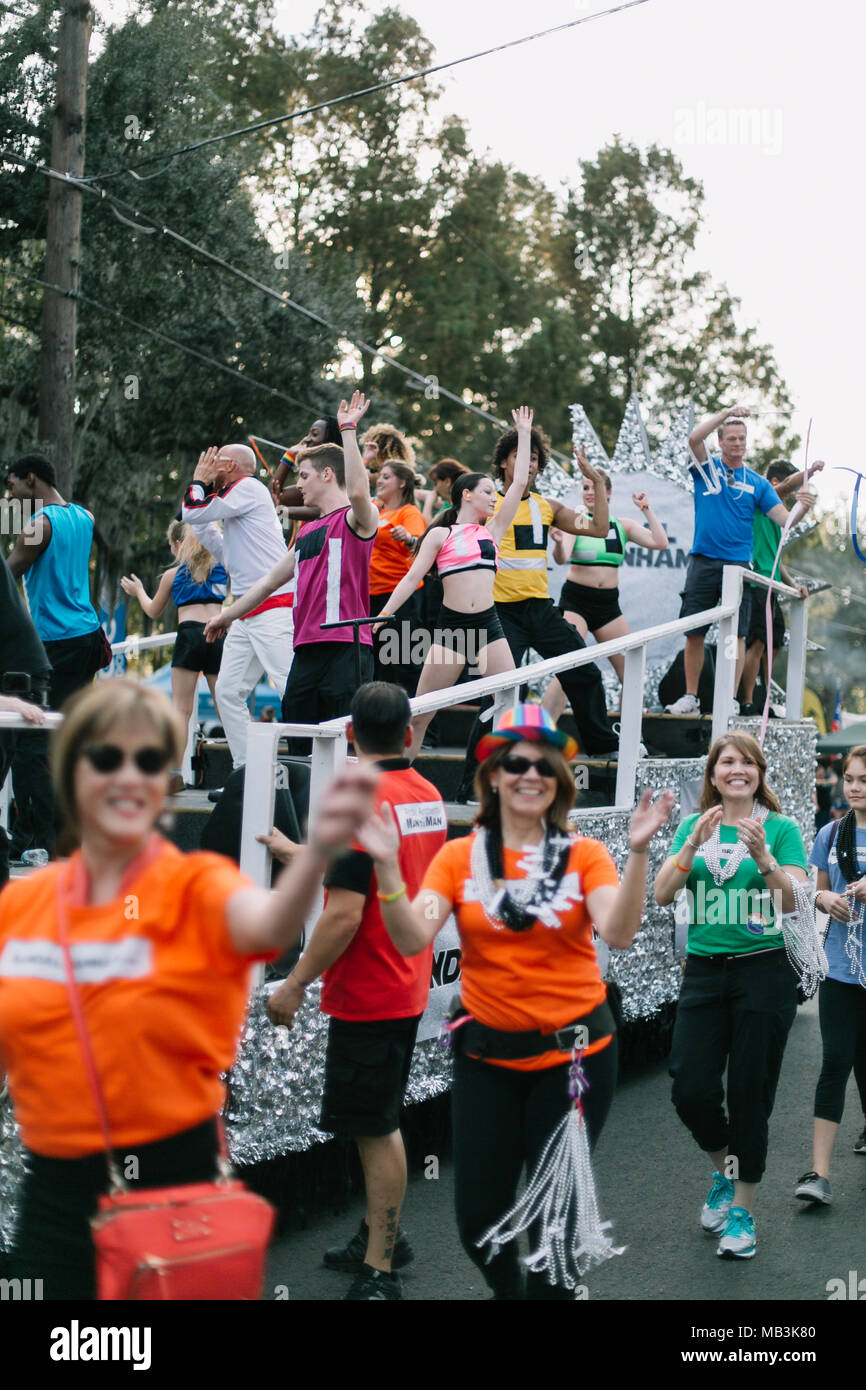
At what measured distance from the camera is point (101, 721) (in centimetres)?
252

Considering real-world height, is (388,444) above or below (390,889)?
above

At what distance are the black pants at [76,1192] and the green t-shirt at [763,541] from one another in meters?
7.92

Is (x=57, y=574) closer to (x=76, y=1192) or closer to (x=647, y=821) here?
(x=647, y=821)

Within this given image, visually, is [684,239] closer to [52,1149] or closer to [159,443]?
[159,443]

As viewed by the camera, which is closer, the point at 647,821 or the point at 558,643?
the point at 647,821

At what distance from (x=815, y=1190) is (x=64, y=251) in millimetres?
10994

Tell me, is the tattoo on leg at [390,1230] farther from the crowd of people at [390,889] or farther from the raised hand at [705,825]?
the raised hand at [705,825]

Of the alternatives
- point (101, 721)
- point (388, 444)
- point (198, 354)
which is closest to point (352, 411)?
point (388, 444)

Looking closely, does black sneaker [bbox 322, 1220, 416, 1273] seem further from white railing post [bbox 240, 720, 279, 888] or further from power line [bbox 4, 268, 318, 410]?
power line [bbox 4, 268, 318, 410]

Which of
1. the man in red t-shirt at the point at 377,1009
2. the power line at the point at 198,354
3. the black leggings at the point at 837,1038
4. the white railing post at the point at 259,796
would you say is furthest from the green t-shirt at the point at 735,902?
the power line at the point at 198,354

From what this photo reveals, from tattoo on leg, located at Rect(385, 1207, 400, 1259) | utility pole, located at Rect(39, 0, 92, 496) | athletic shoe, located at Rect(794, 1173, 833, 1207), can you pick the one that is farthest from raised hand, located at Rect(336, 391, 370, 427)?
utility pole, located at Rect(39, 0, 92, 496)

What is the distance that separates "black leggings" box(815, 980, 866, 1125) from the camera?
5.86m

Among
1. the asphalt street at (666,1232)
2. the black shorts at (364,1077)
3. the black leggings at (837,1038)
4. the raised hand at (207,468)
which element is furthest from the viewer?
the raised hand at (207,468)

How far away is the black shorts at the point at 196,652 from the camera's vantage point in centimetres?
815
